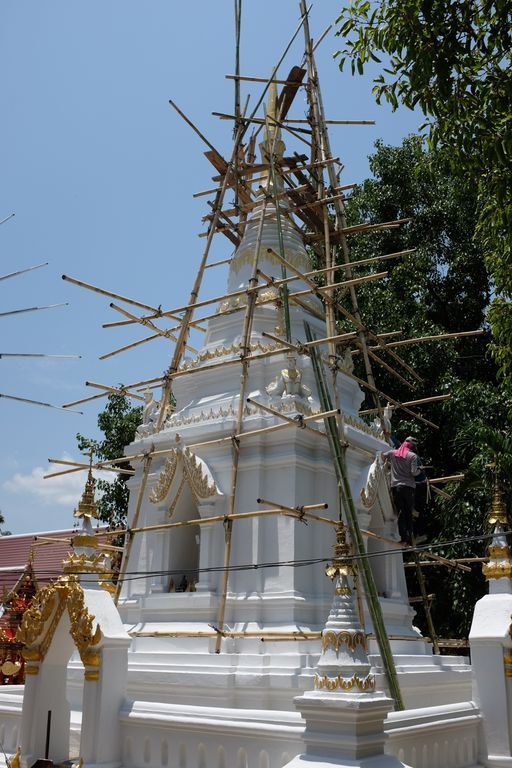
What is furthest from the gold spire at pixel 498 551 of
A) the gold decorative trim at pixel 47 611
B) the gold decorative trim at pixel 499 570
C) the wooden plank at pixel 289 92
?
the wooden plank at pixel 289 92

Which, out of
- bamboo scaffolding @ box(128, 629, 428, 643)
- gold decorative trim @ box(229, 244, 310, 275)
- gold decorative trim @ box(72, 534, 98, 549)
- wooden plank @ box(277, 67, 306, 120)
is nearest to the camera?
gold decorative trim @ box(72, 534, 98, 549)

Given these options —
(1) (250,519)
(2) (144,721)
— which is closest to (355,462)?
(1) (250,519)

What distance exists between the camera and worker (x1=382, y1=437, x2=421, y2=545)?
12.8m

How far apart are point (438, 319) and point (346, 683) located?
2133 cm

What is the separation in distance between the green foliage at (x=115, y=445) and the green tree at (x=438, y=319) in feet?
26.7

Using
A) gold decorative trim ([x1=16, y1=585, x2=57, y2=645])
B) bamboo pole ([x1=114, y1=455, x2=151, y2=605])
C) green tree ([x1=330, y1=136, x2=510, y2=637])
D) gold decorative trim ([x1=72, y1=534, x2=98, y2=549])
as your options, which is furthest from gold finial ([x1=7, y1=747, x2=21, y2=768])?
green tree ([x1=330, y1=136, x2=510, y2=637])

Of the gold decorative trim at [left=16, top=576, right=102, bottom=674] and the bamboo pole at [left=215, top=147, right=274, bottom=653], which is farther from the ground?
the bamboo pole at [left=215, top=147, right=274, bottom=653]

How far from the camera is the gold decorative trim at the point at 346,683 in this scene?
23.0ft

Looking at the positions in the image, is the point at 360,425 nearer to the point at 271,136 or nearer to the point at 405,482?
the point at 405,482

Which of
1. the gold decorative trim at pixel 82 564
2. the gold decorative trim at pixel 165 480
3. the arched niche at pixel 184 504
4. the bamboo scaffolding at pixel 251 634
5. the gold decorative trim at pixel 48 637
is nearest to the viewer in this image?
the gold decorative trim at pixel 48 637

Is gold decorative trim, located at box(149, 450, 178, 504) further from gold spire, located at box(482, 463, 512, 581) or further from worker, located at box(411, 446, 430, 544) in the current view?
gold spire, located at box(482, 463, 512, 581)

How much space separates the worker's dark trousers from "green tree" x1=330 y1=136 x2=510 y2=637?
17.0 ft

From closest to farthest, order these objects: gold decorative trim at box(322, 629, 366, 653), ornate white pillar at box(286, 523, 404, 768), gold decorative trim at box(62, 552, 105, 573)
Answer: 1. ornate white pillar at box(286, 523, 404, 768)
2. gold decorative trim at box(322, 629, 366, 653)
3. gold decorative trim at box(62, 552, 105, 573)

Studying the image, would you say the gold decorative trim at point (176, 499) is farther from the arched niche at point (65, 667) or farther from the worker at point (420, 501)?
the worker at point (420, 501)
